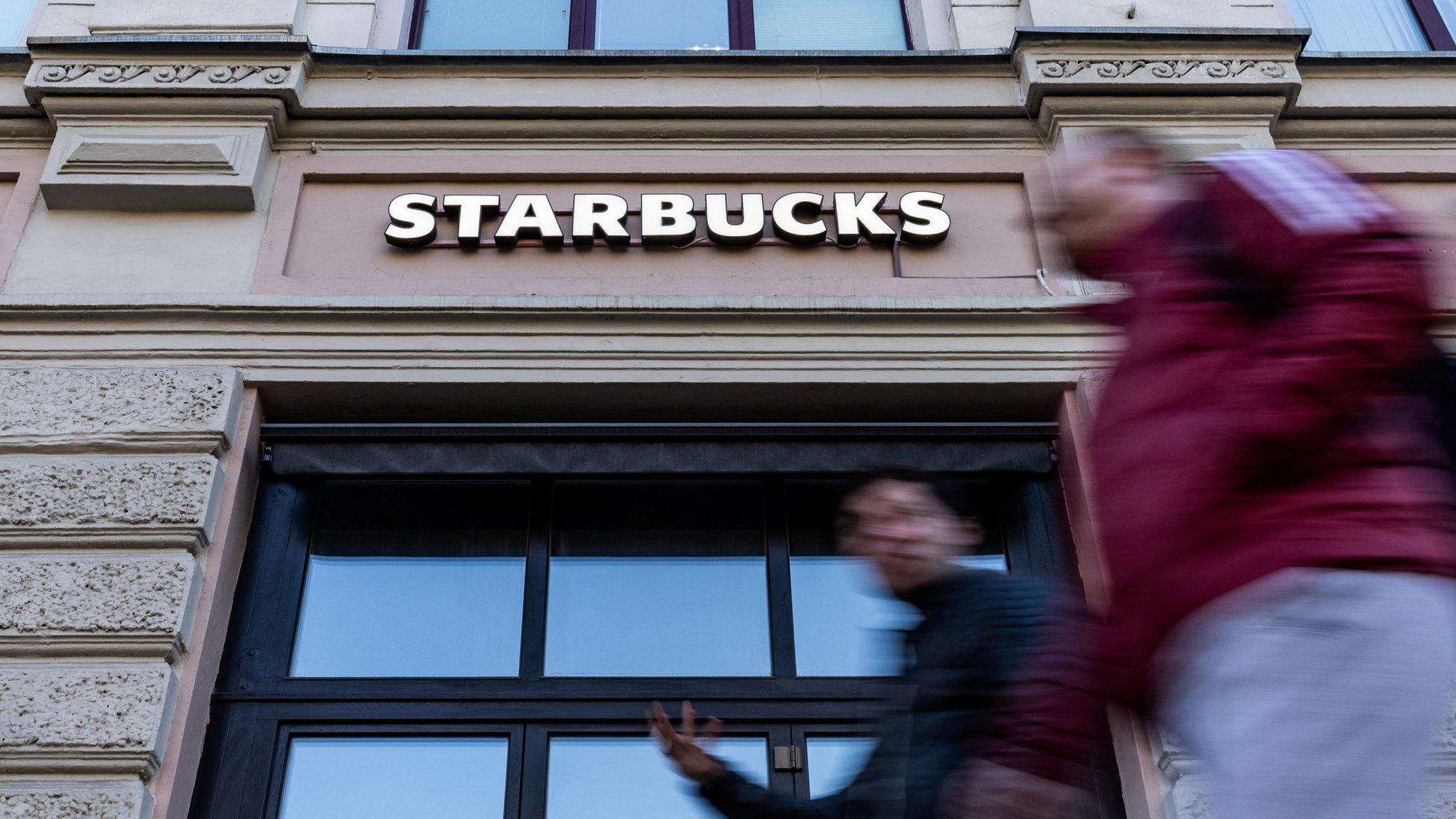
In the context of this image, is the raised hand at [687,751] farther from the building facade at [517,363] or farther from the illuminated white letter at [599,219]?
the illuminated white letter at [599,219]

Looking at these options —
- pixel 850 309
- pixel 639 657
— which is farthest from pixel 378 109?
pixel 639 657

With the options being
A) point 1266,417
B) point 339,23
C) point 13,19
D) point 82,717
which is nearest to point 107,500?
point 82,717

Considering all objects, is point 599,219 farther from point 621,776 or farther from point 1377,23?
point 1377,23

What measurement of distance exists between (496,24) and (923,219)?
9.51 ft

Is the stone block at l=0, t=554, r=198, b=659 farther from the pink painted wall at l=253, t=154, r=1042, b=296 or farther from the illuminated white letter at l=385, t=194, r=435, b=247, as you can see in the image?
the illuminated white letter at l=385, t=194, r=435, b=247

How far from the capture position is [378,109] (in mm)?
6039

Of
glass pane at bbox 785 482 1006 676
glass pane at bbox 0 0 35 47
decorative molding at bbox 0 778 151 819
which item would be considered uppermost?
glass pane at bbox 0 0 35 47

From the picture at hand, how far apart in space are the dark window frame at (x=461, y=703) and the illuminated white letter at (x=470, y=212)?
65.3 inches

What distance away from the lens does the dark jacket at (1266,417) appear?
1.60m

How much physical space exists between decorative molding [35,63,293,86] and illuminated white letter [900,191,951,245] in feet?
9.86

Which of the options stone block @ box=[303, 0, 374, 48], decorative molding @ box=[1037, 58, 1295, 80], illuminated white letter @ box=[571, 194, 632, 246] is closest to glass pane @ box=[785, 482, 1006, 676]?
illuminated white letter @ box=[571, 194, 632, 246]

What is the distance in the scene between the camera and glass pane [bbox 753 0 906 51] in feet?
23.1

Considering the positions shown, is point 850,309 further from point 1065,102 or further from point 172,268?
point 172,268

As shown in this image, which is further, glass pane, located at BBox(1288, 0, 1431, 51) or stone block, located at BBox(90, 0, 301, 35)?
glass pane, located at BBox(1288, 0, 1431, 51)
